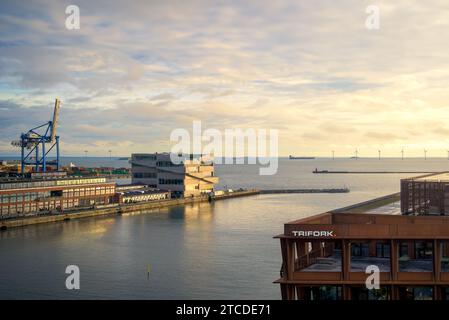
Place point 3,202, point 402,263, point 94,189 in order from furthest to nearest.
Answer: point 94,189, point 3,202, point 402,263

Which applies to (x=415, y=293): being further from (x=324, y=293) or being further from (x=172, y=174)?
(x=172, y=174)

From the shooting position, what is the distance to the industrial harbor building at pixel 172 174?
352 feet

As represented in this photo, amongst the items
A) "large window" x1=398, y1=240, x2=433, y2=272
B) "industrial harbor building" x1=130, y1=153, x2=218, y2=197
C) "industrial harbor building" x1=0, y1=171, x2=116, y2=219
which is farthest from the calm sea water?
"industrial harbor building" x1=130, y1=153, x2=218, y2=197

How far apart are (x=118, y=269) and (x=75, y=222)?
106ft

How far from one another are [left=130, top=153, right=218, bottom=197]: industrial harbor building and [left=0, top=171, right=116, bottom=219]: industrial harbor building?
17.7 meters

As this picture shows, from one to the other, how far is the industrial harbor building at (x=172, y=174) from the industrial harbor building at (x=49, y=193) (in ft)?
58.2

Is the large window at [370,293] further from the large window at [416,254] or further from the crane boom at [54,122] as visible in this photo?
the crane boom at [54,122]

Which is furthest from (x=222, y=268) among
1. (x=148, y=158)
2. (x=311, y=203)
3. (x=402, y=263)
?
(x=148, y=158)

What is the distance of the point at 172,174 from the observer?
108m

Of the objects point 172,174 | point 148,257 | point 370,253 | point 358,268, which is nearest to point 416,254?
point 370,253

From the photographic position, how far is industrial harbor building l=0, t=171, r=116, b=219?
70500 mm

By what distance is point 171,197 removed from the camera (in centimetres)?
10688

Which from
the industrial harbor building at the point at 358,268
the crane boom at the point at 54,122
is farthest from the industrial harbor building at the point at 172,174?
the industrial harbor building at the point at 358,268

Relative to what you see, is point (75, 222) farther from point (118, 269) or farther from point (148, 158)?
point (148, 158)
